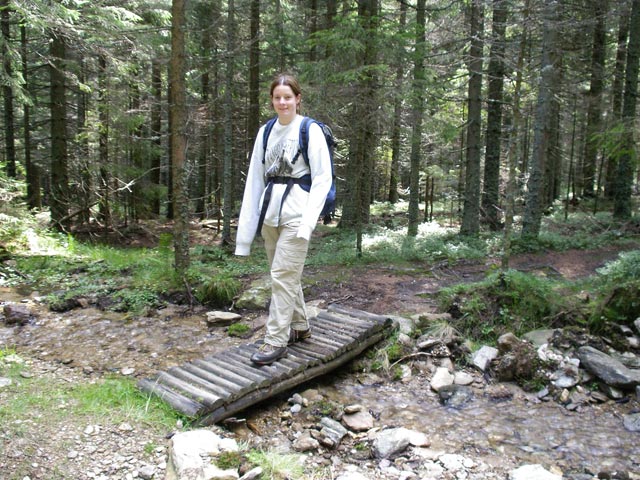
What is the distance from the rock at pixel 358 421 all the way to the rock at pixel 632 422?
2.22 metres

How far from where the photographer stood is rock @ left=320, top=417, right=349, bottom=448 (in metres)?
3.76

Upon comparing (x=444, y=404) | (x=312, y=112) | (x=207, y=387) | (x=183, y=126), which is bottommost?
(x=444, y=404)

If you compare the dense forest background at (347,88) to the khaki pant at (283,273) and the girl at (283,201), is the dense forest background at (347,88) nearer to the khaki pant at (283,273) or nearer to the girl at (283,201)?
the girl at (283,201)

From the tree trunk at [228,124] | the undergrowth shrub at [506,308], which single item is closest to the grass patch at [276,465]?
the undergrowth shrub at [506,308]

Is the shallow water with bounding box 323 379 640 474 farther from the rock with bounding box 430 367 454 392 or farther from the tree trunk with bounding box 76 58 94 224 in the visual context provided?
the tree trunk with bounding box 76 58 94 224

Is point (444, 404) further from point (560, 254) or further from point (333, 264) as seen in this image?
point (560, 254)

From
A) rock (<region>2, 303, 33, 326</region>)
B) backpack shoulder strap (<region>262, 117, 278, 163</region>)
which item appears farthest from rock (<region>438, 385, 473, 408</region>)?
rock (<region>2, 303, 33, 326</region>)

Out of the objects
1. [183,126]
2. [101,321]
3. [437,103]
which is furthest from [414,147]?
[101,321]

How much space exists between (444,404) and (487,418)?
1.44 feet

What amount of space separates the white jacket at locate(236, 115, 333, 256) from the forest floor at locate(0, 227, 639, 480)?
193cm

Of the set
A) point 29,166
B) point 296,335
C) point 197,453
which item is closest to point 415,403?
point 296,335

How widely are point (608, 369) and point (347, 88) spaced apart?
752cm

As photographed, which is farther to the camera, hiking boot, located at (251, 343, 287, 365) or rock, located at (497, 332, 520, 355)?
rock, located at (497, 332, 520, 355)

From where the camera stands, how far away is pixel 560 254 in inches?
429
